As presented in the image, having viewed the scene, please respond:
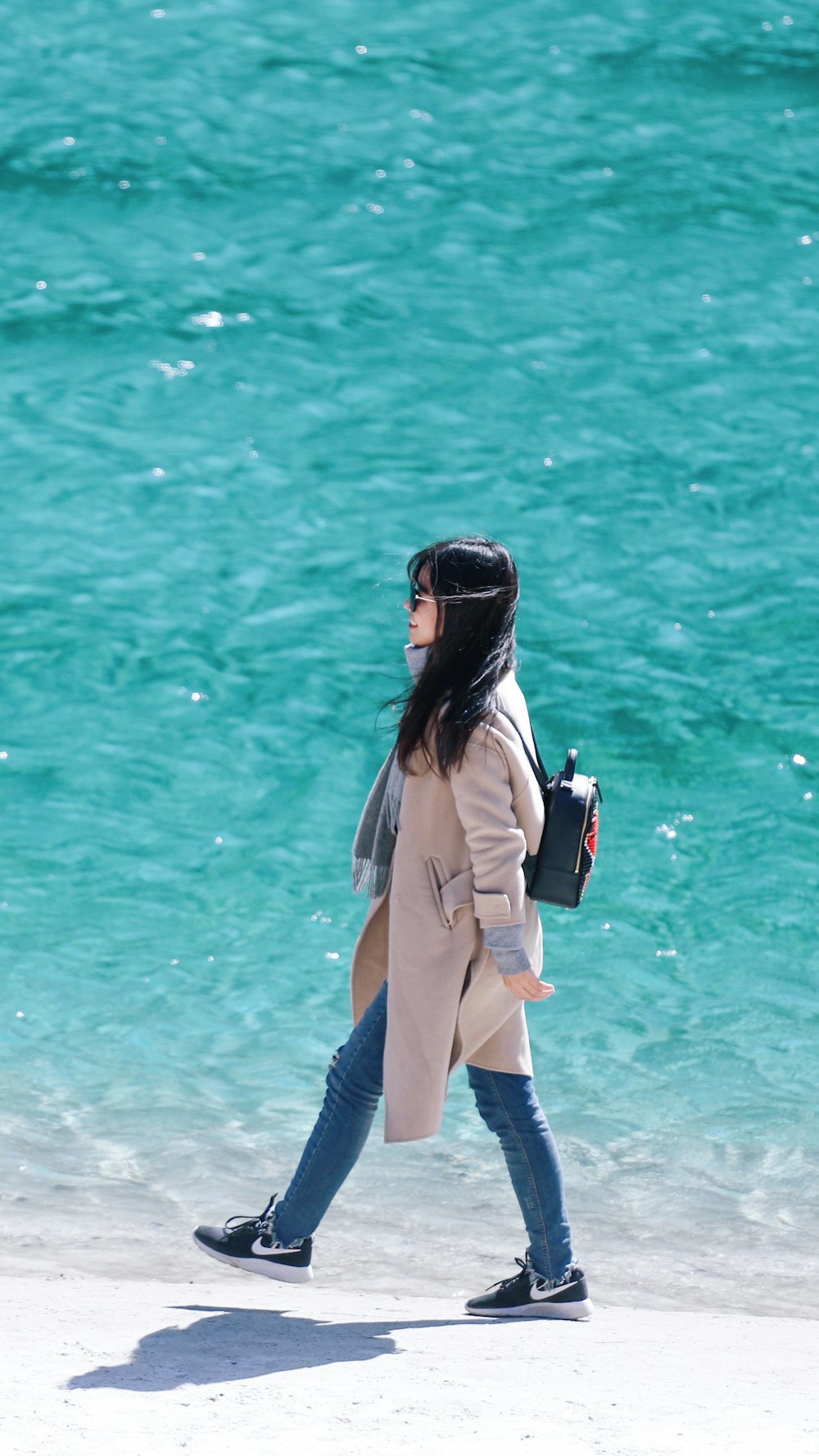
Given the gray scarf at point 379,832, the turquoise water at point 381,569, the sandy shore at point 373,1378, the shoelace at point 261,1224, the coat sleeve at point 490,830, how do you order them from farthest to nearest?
the turquoise water at point 381,569
the shoelace at point 261,1224
the gray scarf at point 379,832
the coat sleeve at point 490,830
the sandy shore at point 373,1378

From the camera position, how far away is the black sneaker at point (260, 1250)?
3627mm

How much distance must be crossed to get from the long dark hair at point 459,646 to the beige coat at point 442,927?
6 centimetres

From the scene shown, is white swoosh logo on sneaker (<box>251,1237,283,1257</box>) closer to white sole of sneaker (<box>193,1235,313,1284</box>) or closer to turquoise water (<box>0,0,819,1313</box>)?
white sole of sneaker (<box>193,1235,313,1284</box>)

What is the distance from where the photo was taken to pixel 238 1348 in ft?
10.7

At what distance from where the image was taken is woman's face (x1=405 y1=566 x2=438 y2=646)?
3355 mm

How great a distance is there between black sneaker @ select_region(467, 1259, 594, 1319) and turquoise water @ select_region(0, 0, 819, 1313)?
0.55 metres

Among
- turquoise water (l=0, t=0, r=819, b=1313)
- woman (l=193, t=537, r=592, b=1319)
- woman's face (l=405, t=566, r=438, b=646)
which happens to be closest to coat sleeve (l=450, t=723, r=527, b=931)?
woman (l=193, t=537, r=592, b=1319)

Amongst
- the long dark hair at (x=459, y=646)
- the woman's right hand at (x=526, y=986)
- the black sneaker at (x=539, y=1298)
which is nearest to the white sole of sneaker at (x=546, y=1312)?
the black sneaker at (x=539, y=1298)

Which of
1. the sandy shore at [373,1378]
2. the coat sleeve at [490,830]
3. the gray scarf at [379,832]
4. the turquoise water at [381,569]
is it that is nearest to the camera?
the sandy shore at [373,1378]

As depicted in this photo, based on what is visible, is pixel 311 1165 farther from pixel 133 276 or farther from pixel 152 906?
pixel 133 276

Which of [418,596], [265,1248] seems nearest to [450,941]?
[418,596]

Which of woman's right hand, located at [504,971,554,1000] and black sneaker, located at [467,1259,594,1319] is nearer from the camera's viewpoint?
woman's right hand, located at [504,971,554,1000]

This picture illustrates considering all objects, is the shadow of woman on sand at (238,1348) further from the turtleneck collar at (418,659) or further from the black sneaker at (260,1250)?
the turtleneck collar at (418,659)

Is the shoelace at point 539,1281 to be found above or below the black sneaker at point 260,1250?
below
